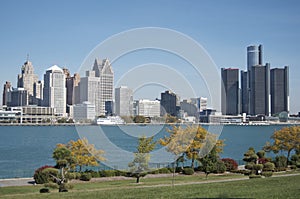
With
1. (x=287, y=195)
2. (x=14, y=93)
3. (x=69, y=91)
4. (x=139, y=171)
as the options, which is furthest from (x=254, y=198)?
(x=14, y=93)

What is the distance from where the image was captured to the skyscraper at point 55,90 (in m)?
163

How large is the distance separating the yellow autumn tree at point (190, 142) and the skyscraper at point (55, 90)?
13026cm

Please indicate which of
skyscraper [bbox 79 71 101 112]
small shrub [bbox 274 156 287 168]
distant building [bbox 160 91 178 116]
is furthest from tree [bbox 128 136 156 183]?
small shrub [bbox 274 156 287 168]

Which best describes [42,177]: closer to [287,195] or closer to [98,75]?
[98,75]

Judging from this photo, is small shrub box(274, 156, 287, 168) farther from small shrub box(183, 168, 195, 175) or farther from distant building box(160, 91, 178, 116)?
distant building box(160, 91, 178, 116)

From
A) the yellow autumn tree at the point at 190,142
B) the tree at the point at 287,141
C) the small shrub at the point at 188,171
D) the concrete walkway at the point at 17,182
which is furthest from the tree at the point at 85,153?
the tree at the point at 287,141

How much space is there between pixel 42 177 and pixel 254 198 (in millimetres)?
14708

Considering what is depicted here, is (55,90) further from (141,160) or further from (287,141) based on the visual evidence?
(141,160)

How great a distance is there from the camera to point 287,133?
36438 millimetres

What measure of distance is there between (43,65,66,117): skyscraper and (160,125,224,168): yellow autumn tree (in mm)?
130256

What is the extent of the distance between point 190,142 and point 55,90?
156 m

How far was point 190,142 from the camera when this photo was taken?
2762 centimetres

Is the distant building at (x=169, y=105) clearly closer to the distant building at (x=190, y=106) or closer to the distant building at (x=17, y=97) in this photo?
the distant building at (x=190, y=106)

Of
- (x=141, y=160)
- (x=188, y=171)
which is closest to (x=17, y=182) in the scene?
(x=141, y=160)
